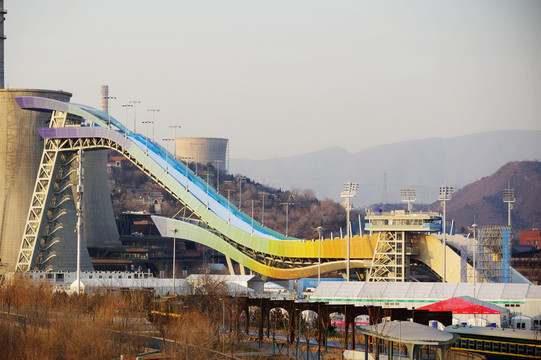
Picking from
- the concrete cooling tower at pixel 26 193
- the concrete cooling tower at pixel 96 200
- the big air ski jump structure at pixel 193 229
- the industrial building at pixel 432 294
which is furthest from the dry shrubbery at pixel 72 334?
the concrete cooling tower at pixel 96 200

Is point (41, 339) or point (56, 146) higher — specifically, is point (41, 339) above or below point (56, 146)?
below

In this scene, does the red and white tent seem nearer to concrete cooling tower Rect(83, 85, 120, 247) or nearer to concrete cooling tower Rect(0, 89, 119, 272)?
concrete cooling tower Rect(0, 89, 119, 272)

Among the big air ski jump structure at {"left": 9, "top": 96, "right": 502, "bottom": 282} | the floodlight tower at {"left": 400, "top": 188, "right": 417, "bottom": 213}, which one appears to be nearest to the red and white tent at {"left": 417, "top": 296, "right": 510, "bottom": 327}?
the big air ski jump structure at {"left": 9, "top": 96, "right": 502, "bottom": 282}

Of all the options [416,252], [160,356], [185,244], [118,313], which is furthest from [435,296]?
[185,244]

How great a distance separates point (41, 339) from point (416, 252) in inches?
1715

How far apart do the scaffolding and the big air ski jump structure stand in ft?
7.19

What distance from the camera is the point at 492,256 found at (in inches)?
3182

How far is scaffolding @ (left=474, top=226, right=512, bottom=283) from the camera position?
79875mm

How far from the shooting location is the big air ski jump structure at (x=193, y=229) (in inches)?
3172

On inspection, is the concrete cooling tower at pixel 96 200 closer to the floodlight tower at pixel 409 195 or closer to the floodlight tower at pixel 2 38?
the floodlight tower at pixel 2 38

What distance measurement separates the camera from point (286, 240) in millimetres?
96188

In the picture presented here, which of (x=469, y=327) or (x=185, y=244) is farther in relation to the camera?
(x=185, y=244)

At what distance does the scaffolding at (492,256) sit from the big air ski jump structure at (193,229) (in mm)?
2191

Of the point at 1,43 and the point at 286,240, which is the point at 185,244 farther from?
the point at 286,240
